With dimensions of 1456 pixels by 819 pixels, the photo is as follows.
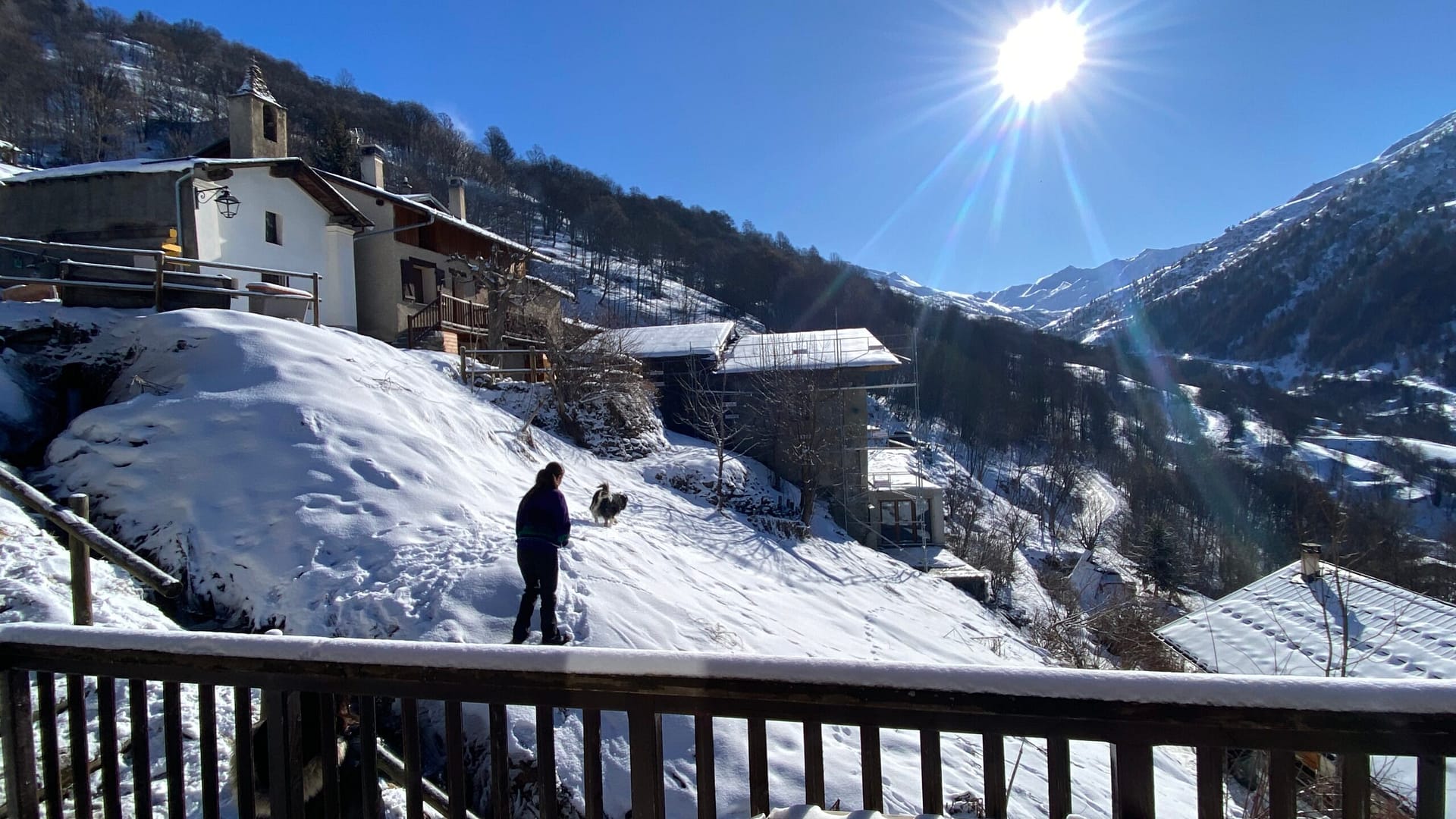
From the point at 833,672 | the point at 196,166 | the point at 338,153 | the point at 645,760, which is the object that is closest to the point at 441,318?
the point at 196,166

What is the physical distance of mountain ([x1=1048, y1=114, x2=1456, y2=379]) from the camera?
5379 inches

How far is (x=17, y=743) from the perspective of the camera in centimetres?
255

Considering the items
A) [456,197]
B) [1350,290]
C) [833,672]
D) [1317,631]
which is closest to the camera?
[833,672]

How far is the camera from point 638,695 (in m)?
1.92

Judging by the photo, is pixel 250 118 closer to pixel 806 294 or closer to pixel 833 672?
pixel 833 672

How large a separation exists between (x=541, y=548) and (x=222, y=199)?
17.2m

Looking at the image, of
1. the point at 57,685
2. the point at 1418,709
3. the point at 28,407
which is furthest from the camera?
the point at 28,407

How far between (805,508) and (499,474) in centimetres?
1164

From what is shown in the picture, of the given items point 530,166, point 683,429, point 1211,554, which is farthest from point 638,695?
point 530,166

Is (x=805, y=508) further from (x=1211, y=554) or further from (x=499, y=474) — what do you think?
(x=1211, y=554)

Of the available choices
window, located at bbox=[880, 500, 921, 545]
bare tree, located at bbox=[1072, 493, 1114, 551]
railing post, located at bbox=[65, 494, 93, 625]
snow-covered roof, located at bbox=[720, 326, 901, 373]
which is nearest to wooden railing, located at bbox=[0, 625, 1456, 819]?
railing post, located at bbox=[65, 494, 93, 625]

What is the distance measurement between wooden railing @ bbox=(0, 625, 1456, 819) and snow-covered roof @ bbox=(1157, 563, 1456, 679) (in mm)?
12651

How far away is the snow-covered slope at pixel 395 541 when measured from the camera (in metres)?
6.52

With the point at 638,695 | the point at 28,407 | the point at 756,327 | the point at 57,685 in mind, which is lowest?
the point at 57,685
